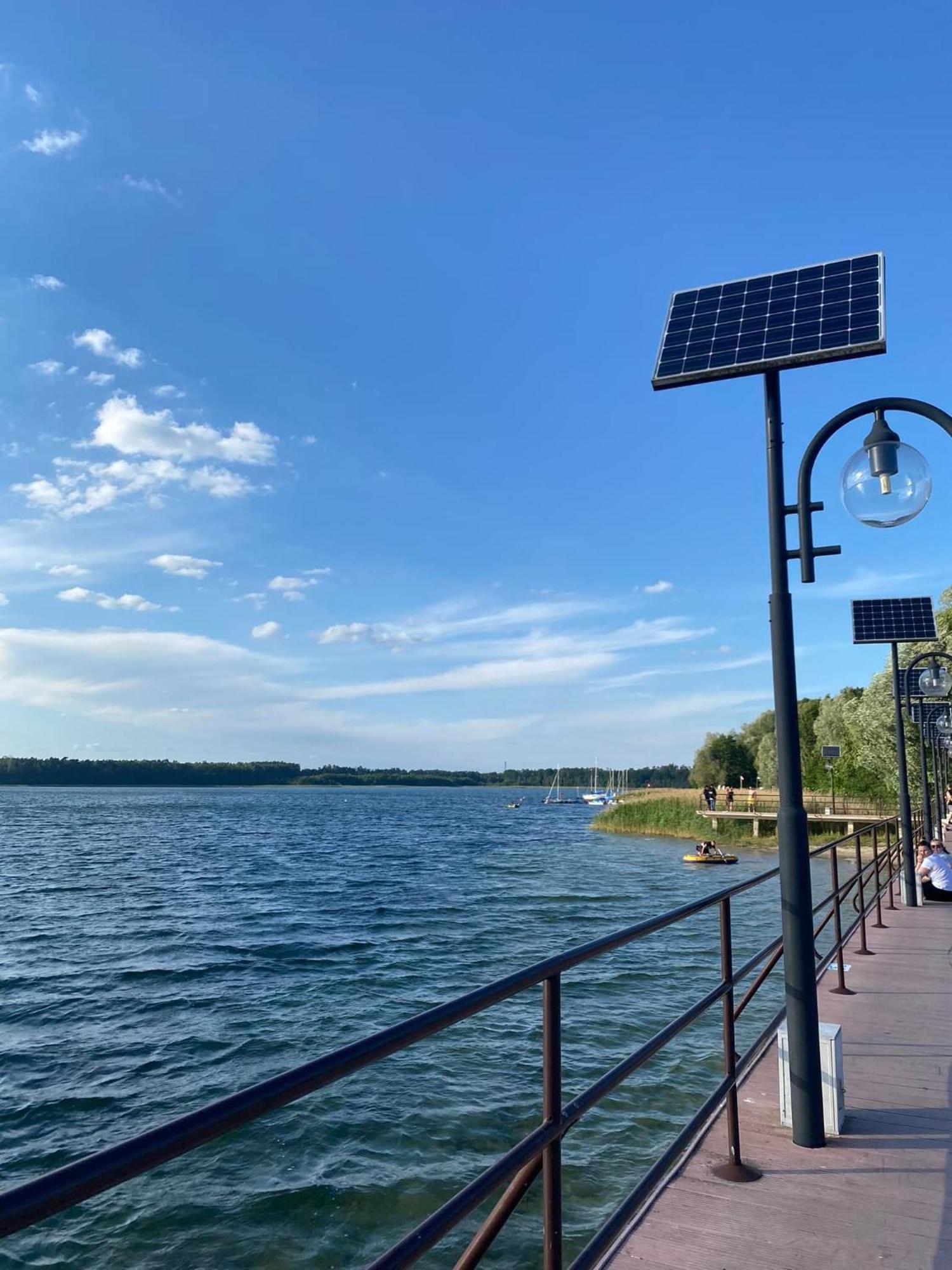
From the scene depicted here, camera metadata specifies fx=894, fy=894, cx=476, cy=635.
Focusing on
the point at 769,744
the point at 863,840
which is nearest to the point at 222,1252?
the point at 863,840

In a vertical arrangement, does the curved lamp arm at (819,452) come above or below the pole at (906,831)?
above

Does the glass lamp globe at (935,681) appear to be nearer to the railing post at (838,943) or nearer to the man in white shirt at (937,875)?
the man in white shirt at (937,875)

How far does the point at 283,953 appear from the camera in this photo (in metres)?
19.3

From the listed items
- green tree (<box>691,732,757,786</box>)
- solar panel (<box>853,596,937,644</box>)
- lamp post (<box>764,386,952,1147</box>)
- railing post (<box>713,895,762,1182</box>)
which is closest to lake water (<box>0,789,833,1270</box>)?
railing post (<box>713,895,762,1182</box>)

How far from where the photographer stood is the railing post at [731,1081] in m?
3.98

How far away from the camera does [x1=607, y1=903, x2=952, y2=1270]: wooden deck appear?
334cm

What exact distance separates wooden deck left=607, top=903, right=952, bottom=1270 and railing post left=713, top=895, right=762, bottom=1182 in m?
0.06

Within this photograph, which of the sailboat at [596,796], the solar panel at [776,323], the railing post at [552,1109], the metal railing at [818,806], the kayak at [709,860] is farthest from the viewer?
the sailboat at [596,796]

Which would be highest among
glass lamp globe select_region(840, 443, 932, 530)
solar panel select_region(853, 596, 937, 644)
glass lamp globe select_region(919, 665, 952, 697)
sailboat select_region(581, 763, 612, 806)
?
solar panel select_region(853, 596, 937, 644)

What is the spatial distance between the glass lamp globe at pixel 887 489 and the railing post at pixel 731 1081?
205cm

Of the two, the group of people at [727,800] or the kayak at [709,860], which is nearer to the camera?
the kayak at [709,860]

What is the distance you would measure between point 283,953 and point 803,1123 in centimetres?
1672

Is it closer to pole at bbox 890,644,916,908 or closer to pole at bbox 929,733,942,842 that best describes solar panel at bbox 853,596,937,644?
pole at bbox 890,644,916,908

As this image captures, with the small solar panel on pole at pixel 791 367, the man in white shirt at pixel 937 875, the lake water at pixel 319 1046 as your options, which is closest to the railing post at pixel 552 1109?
the small solar panel on pole at pixel 791 367
